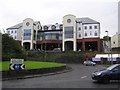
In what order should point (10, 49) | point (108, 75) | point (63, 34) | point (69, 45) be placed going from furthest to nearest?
point (69, 45)
point (63, 34)
point (10, 49)
point (108, 75)

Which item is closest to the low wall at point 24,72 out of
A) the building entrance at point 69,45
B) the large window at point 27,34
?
the building entrance at point 69,45

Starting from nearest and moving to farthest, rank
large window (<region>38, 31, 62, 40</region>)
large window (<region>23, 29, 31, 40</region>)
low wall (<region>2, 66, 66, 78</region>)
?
low wall (<region>2, 66, 66, 78</region>) < large window (<region>38, 31, 62, 40</region>) < large window (<region>23, 29, 31, 40</region>)

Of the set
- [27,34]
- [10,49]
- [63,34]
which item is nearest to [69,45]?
[63,34]

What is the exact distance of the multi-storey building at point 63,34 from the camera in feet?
342

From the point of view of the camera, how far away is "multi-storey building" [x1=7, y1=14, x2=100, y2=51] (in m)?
104

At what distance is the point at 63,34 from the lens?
106375 mm

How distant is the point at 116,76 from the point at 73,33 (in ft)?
277

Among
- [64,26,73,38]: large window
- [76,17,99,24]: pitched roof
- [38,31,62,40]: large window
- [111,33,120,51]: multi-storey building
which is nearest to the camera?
[64,26,73,38]: large window

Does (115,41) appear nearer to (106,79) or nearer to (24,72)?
(24,72)

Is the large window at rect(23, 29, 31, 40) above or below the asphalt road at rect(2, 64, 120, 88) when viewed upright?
above

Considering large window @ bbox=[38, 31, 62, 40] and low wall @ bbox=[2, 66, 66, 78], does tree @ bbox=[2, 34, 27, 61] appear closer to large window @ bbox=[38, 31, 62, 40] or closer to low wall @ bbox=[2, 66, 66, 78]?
A: low wall @ bbox=[2, 66, 66, 78]

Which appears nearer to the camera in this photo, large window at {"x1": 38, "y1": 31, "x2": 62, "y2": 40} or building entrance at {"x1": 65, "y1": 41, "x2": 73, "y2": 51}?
building entrance at {"x1": 65, "y1": 41, "x2": 73, "y2": 51}

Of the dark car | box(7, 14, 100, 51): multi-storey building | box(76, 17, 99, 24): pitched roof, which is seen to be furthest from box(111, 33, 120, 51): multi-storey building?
the dark car

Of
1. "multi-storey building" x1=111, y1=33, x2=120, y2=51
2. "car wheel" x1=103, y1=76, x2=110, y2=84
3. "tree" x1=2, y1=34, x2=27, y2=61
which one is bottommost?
"car wheel" x1=103, y1=76, x2=110, y2=84
